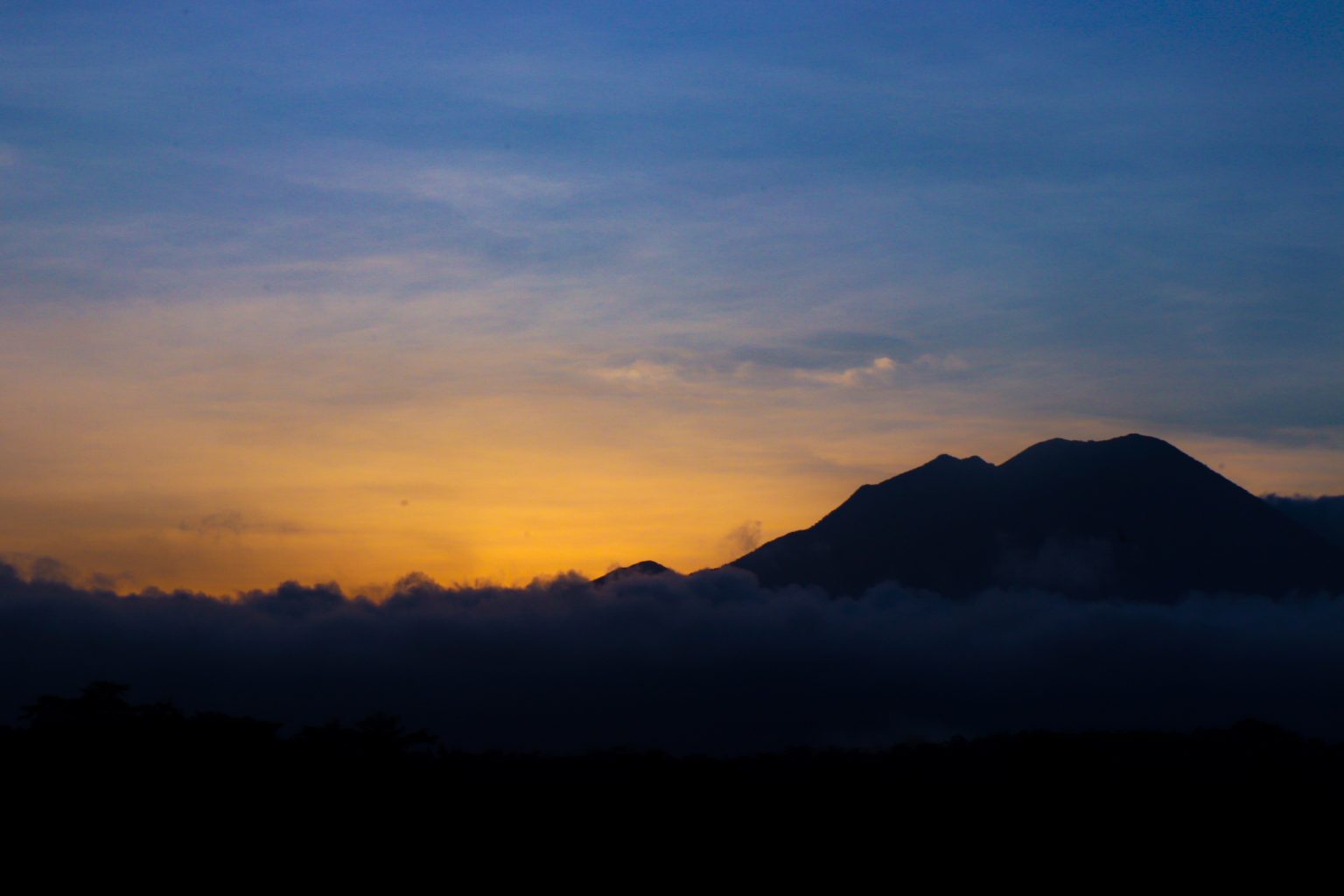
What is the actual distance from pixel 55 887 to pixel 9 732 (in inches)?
1453

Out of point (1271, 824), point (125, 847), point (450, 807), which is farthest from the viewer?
point (1271, 824)

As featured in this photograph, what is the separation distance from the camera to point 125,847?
47875 millimetres

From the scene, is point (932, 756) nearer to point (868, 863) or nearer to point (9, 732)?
point (868, 863)

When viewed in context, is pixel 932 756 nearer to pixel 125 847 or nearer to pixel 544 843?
pixel 544 843

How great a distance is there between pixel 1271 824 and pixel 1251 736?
337 feet

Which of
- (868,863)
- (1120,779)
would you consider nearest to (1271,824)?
(1120,779)

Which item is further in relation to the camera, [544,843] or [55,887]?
[544,843]

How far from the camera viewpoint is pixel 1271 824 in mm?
91938

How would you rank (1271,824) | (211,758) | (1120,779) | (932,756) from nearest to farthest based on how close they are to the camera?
(211,758), (1271,824), (1120,779), (932,756)

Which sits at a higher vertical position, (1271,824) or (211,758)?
(211,758)

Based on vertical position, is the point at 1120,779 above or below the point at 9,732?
below

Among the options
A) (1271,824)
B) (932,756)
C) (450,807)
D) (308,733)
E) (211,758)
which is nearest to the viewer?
(211,758)

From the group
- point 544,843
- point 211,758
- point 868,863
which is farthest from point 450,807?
point 868,863

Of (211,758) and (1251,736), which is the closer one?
(211,758)
